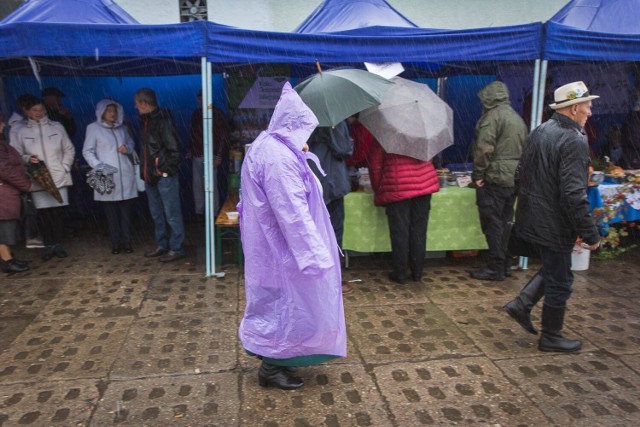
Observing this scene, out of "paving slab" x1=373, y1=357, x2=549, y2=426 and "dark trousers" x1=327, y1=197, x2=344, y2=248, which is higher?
"dark trousers" x1=327, y1=197, x2=344, y2=248

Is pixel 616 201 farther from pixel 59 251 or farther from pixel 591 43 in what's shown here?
pixel 59 251

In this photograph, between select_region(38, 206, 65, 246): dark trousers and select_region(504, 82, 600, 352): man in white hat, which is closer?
select_region(504, 82, 600, 352): man in white hat

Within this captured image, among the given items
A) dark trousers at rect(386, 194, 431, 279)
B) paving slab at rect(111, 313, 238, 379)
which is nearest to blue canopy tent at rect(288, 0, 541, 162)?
dark trousers at rect(386, 194, 431, 279)

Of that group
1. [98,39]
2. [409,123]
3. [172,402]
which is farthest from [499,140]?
[98,39]

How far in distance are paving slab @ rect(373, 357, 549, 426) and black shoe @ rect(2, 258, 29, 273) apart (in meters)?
4.18

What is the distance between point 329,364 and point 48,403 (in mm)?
1799

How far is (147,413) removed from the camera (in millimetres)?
3066

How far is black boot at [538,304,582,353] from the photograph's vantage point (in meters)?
3.71

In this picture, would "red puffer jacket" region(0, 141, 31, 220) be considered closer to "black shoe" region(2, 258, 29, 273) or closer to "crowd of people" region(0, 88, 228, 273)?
"crowd of people" region(0, 88, 228, 273)

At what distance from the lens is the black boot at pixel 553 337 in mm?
3705

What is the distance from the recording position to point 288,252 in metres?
2.89

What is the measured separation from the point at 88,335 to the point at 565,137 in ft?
12.5

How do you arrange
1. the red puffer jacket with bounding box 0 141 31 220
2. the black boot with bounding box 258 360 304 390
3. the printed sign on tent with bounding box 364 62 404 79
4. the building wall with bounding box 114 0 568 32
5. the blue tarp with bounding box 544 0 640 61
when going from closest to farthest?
1. the black boot with bounding box 258 360 304 390
2. the blue tarp with bounding box 544 0 640 61
3. the printed sign on tent with bounding box 364 62 404 79
4. the red puffer jacket with bounding box 0 141 31 220
5. the building wall with bounding box 114 0 568 32

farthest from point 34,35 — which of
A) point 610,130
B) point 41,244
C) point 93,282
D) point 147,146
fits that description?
point 610,130
